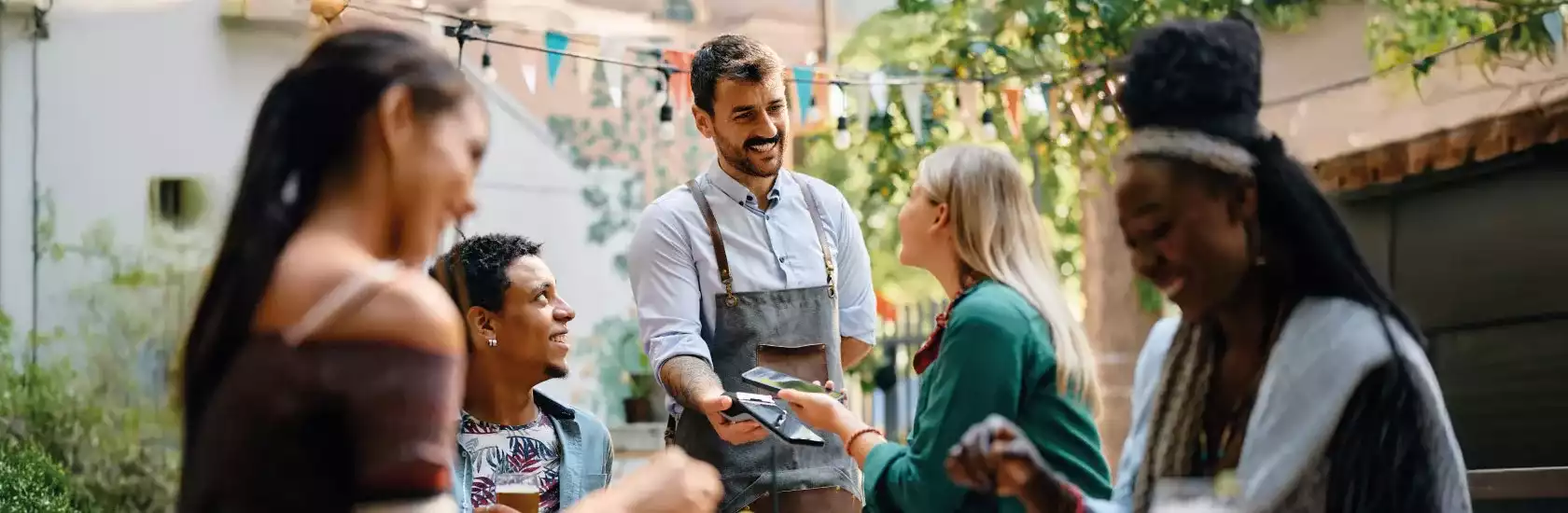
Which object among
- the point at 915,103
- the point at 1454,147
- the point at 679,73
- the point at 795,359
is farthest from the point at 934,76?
the point at 795,359

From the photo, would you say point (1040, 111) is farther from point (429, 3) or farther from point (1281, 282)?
point (1281, 282)

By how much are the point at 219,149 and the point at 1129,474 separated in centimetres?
472

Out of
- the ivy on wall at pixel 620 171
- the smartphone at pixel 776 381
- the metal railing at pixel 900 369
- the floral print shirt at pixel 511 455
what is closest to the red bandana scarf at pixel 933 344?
the smartphone at pixel 776 381

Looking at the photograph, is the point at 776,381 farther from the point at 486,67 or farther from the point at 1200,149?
the point at 486,67

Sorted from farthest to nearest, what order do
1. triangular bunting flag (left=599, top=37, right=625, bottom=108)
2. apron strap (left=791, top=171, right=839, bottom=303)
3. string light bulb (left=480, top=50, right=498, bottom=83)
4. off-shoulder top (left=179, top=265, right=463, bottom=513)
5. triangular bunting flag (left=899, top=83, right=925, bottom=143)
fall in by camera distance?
triangular bunting flag (left=899, top=83, right=925, bottom=143) → triangular bunting flag (left=599, top=37, right=625, bottom=108) → string light bulb (left=480, top=50, right=498, bottom=83) → apron strap (left=791, top=171, right=839, bottom=303) → off-shoulder top (left=179, top=265, right=463, bottom=513)

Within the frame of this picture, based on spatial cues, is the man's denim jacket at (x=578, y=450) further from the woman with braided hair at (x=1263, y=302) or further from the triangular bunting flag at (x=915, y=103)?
the triangular bunting flag at (x=915, y=103)

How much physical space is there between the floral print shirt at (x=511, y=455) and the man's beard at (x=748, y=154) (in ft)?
2.07

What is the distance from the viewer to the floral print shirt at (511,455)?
3012 mm

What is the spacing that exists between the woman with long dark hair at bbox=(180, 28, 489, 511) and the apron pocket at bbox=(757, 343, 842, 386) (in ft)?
5.77

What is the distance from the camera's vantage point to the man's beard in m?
3.19

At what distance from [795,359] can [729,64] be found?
59 cm

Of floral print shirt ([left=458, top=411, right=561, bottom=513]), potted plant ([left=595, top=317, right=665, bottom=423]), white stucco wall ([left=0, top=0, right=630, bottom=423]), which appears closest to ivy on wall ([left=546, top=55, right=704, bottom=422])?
potted plant ([left=595, top=317, right=665, bottom=423])

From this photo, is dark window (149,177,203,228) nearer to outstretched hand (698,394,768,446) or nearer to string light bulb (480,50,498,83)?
string light bulb (480,50,498,83)

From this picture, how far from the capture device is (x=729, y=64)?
10.3 ft
